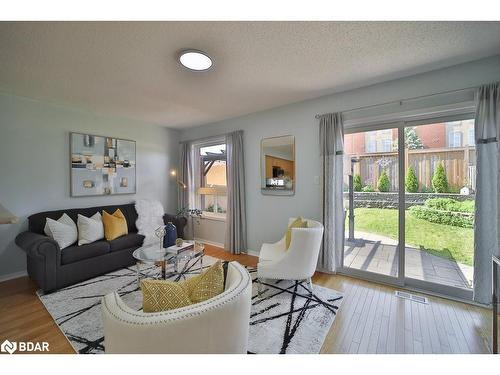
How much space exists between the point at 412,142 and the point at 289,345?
257 centimetres

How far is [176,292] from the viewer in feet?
3.16

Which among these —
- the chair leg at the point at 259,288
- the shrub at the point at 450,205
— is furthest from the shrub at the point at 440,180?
the chair leg at the point at 259,288

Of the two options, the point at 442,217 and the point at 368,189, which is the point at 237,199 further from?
the point at 442,217

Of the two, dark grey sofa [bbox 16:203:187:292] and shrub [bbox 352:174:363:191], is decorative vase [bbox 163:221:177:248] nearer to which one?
dark grey sofa [bbox 16:203:187:292]

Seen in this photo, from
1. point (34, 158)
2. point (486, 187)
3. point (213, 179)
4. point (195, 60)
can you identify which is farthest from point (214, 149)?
point (486, 187)

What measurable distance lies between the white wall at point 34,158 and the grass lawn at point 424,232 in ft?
13.5

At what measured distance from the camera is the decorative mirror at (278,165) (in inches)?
131

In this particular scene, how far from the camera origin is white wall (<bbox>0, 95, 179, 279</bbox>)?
2.81 metres

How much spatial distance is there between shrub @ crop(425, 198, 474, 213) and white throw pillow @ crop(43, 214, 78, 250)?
4.42 m

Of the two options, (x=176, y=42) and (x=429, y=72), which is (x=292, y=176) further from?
(x=176, y=42)

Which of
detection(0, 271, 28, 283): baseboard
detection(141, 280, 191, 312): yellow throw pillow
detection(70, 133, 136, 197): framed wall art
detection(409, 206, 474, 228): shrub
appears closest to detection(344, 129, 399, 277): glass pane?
detection(409, 206, 474, 228): shrub

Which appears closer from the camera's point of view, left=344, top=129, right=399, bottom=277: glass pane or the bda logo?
the bda logo

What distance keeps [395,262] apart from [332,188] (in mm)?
1182

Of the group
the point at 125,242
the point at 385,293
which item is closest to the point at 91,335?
the point at 125,242
